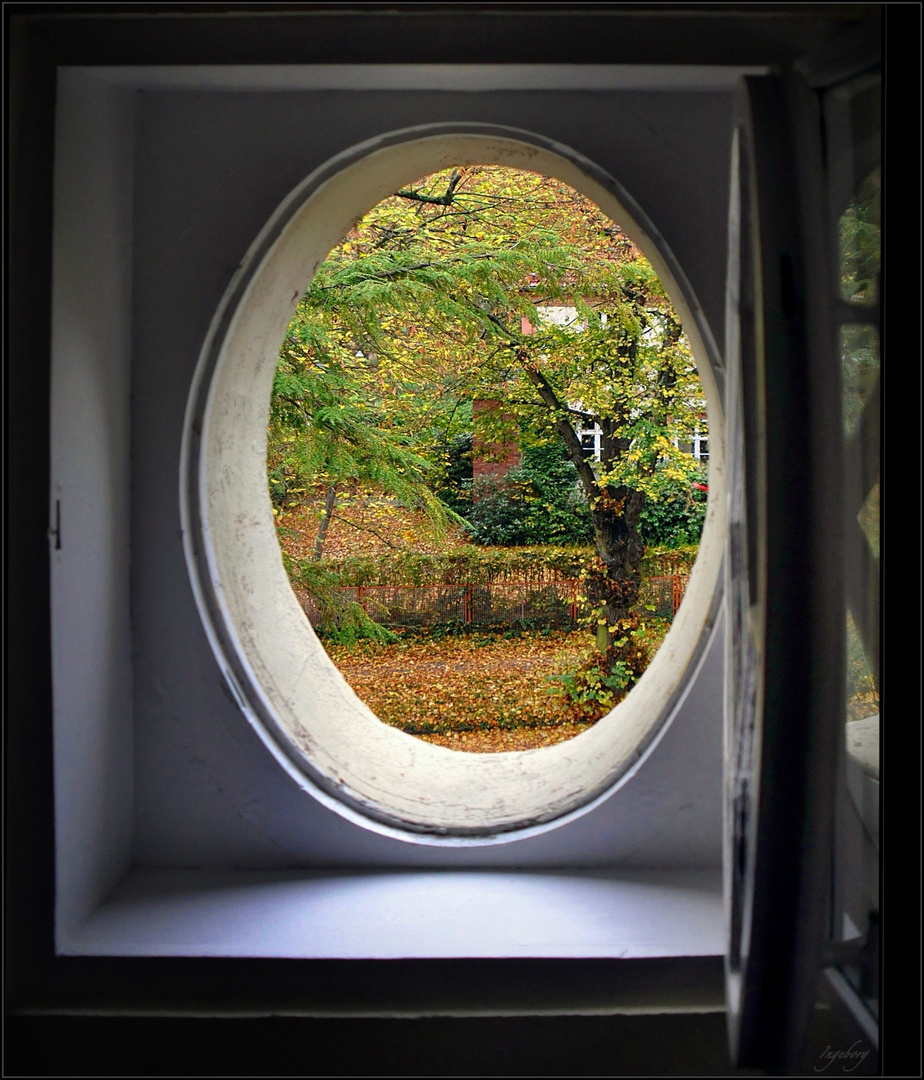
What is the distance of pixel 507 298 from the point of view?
5.00 metres

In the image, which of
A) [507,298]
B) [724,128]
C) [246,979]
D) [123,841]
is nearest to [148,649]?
[123,841]

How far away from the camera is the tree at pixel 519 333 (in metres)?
4.98

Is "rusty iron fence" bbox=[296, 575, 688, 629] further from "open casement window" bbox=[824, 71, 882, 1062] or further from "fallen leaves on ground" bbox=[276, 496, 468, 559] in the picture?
"open casement window" bbox=[824, 71, 882, 1062]

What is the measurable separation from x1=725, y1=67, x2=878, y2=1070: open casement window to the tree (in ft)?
12.0

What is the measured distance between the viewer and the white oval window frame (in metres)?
1.54

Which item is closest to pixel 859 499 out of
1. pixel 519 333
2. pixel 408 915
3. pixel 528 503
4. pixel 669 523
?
pixel 408 915

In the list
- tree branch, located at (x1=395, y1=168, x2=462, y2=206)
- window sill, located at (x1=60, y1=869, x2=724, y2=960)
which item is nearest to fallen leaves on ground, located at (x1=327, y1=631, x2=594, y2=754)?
tree branch, located at (x1=395, y1=168, x2=462, y2=206)

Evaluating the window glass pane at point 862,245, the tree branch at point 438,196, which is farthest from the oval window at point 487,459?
the window glass pane at point 862,245

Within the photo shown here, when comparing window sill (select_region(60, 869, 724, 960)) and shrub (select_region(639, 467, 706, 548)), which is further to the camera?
shrub (select_region(639, 467, 706, 548))

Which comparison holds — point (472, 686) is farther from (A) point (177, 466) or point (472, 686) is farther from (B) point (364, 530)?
(A) point (177, 466)

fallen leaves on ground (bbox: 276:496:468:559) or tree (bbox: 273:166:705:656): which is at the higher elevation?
tree (bbox: 273:166:705:656)

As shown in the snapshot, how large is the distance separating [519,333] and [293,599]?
18.2 ft

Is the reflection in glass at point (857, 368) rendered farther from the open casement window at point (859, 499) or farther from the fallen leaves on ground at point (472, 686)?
the fallen leaves on ground at point (472, 686)

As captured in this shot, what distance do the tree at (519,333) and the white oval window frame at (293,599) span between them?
2797 millimetres
